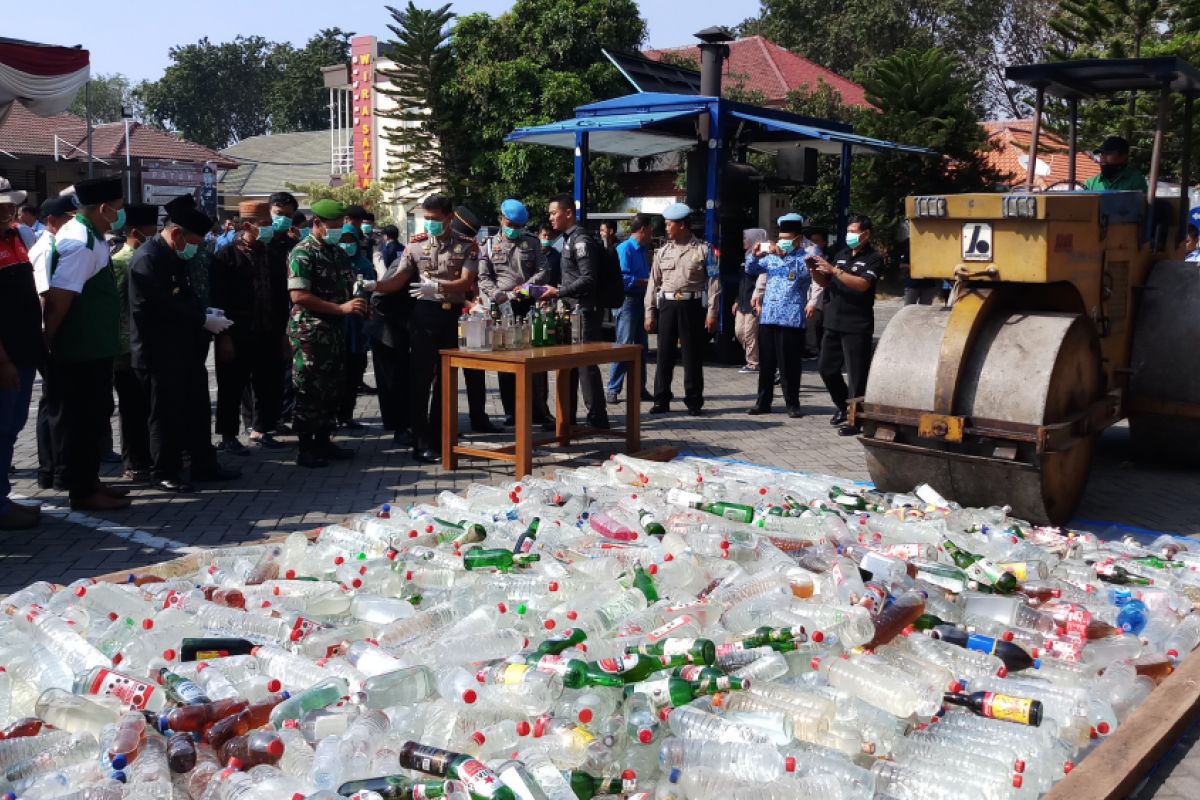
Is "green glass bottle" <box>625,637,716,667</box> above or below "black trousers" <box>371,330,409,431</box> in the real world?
below

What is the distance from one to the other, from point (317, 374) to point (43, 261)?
201cm

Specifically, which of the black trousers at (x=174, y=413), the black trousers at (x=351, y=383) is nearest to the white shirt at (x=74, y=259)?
the black trousers at (x=174, y=413)

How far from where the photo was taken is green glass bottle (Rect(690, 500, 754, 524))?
649 centimetres

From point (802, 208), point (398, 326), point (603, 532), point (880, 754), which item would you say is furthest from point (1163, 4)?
point (880, 754)

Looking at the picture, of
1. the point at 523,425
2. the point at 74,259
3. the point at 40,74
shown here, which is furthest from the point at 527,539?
the point at 40,74

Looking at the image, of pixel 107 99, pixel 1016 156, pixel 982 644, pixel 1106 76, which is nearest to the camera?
pixel 982 644

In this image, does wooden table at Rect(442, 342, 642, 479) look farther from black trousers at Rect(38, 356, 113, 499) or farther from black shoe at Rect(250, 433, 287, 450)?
black trousers at Rect(38, 356, 113, 499)

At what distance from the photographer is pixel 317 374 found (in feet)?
27.9

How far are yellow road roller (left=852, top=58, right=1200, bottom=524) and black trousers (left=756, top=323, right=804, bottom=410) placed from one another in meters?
3.41

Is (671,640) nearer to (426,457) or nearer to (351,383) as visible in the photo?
(426,457)

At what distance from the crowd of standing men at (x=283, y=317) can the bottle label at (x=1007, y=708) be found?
550 cm

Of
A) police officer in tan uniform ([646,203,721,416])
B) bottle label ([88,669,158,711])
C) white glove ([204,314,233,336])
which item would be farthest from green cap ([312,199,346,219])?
bottle label ([88,669,158,711])

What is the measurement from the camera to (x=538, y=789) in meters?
3.27

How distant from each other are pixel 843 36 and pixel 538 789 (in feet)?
161
